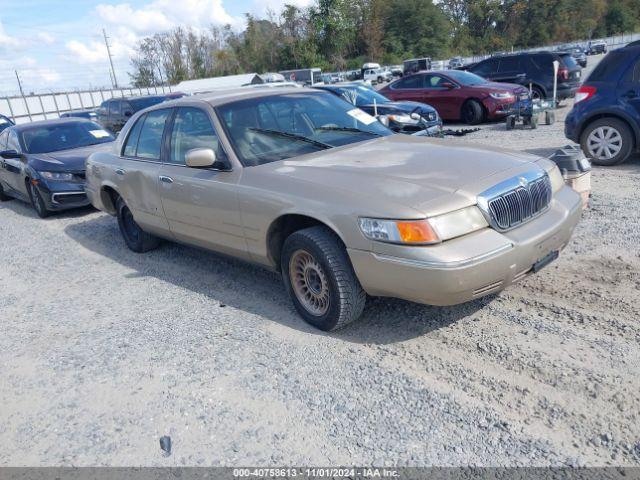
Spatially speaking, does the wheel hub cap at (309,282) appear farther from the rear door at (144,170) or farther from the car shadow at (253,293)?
the rear door at (144,170)

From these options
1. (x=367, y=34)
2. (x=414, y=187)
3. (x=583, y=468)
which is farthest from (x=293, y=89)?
(x=367, y=34)

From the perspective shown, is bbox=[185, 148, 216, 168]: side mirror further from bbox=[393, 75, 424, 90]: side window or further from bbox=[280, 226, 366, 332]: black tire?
bbox=[393, 75, 424, 90]: side window

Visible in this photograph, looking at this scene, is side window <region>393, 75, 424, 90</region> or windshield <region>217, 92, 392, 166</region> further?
side window <region>393, 75, 424, 90</region>

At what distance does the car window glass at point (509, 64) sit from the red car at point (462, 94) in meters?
2.09

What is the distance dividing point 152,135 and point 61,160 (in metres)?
4.21

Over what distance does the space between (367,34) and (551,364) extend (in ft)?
255

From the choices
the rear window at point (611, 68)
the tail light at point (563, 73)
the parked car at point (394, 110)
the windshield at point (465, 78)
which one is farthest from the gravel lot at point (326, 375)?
the tail light at point (563, 73)

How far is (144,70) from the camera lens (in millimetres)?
74875

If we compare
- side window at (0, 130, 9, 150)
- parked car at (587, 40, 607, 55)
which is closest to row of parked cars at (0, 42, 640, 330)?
side window at (0, 130, 9, 150)

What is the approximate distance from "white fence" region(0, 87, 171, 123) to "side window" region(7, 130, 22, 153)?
2536 centimetres

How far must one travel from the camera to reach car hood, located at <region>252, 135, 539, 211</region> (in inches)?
136

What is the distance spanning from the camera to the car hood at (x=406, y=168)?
3.46 meters

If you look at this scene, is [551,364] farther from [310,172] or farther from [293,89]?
[293,89]

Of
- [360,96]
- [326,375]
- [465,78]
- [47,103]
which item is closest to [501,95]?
[465,78]
